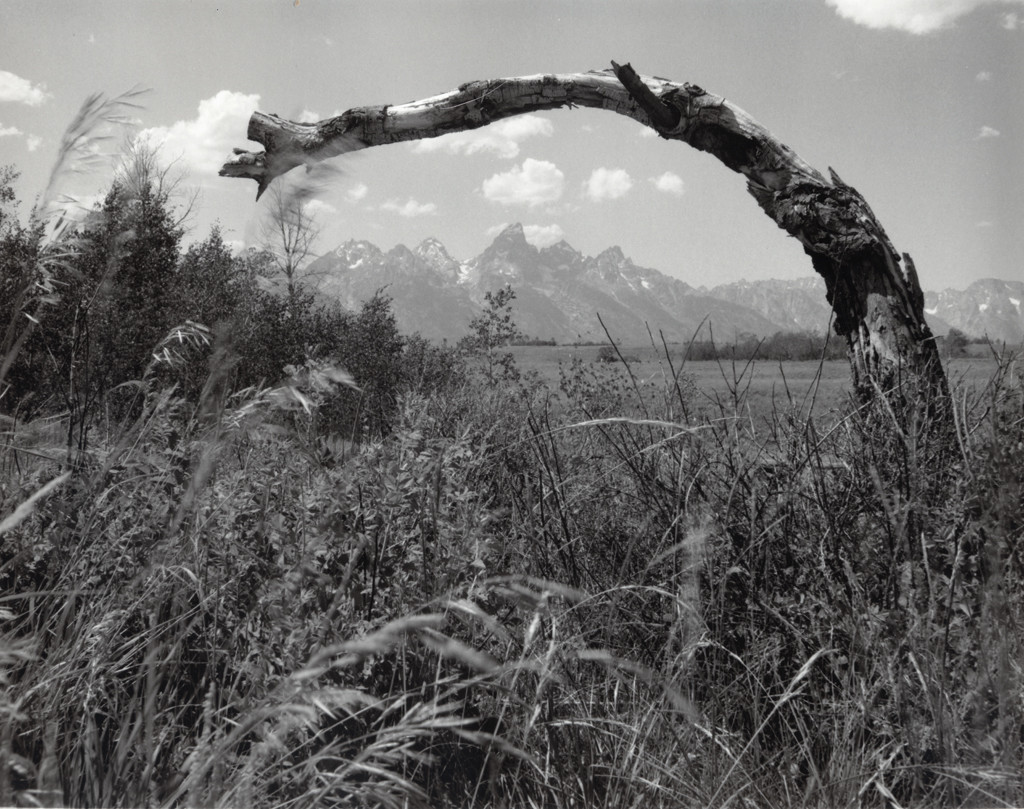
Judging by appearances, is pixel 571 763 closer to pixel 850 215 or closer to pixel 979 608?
pixel 979 608

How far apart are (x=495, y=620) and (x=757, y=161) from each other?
3.15 meters

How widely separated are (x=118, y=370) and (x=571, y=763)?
31.6ft

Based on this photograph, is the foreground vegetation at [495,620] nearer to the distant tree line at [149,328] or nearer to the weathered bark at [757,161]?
the distant tree line at [149,328]

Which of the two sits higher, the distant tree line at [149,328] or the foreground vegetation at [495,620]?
the distant tree line at [149,328]

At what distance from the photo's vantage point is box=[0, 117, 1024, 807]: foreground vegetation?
1625 mm

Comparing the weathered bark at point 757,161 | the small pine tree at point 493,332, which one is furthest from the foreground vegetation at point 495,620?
the small pine tree at point 493,332

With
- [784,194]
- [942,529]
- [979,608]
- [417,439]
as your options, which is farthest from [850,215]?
[417,439]

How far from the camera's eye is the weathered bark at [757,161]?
138 inches

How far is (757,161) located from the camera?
3980mm

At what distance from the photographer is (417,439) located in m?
2.28

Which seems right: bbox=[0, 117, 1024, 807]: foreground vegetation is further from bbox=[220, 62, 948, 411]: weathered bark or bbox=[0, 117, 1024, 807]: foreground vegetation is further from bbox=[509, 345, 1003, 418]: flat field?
bbox=[220, 62, 948, 411]: weathered bark

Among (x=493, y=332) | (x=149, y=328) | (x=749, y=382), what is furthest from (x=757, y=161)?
(x=493, y=332)

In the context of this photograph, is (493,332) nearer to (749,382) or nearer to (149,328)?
(149,328)

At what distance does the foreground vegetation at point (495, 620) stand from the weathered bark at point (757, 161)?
2.22 feet
